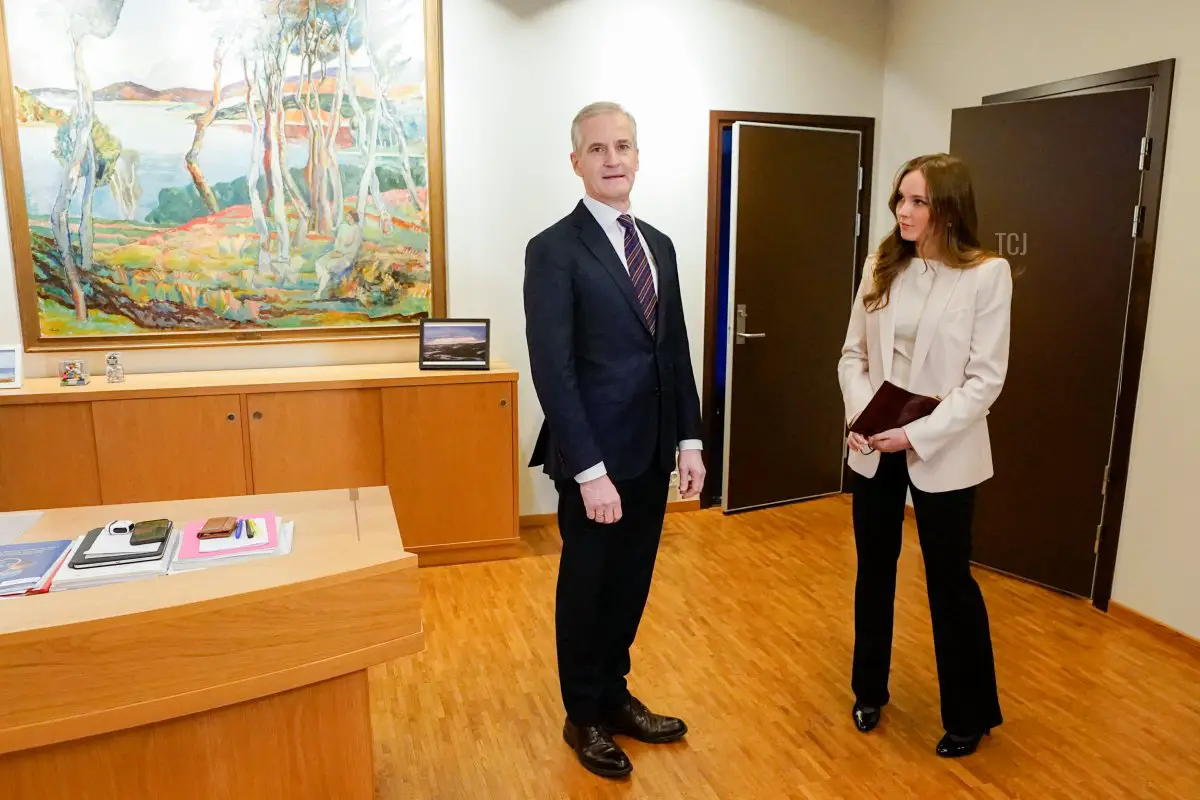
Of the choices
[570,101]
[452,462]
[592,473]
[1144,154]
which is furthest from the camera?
[570,101]

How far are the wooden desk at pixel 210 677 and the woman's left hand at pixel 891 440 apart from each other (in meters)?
1.23

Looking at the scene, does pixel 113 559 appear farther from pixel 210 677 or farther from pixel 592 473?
pixel 592 473

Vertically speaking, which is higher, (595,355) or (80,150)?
(80,150)

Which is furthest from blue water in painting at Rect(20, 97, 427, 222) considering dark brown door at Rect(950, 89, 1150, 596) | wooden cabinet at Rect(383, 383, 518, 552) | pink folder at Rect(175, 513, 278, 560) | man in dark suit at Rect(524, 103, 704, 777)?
dark brown door at Rect(950, 89, 1150, 596)

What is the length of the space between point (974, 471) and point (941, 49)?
2529 millimetres

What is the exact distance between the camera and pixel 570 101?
3.87m

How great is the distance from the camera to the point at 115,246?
3.42 m

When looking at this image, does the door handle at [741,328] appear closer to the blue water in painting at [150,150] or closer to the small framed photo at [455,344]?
the small framed photo at [455,344]

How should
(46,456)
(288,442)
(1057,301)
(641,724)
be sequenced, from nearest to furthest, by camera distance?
(641,724) → (46,456) → (1057,301) → (288,442)

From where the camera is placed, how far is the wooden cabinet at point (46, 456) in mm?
3123

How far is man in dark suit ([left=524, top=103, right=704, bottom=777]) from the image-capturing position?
Result: 6.68 ft

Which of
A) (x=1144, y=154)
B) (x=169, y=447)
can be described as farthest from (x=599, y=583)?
(x=1144, y=154)

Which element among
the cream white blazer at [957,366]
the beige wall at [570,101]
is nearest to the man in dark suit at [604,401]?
the cream white blazer at [957,366]

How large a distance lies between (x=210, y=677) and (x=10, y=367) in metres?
2.51
